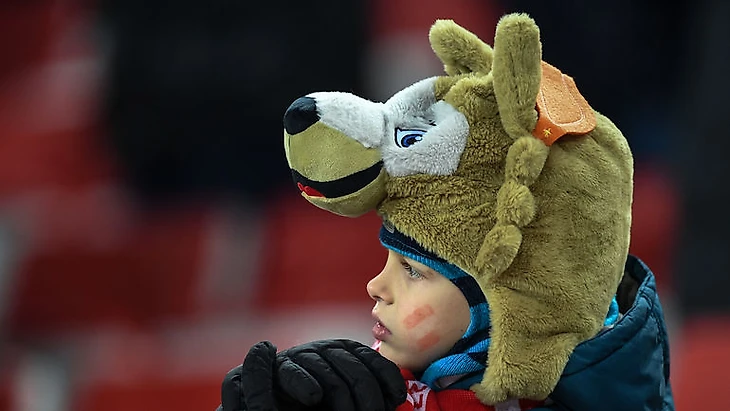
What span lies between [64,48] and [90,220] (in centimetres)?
78

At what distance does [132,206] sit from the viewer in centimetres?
252

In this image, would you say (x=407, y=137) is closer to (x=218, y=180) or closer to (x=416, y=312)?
(x=416, y=312)

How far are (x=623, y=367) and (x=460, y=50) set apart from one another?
26 cm

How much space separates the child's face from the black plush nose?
12 centimetres

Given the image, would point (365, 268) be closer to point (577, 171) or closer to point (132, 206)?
point (132, 206)

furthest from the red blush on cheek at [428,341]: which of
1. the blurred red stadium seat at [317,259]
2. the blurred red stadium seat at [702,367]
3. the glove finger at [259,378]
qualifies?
the blurred red stadium seat at [317,259]

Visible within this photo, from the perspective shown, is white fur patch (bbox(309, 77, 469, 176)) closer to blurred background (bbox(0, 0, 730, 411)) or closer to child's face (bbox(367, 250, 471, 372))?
A: child's face (bbox(367, 250, 471, 372))

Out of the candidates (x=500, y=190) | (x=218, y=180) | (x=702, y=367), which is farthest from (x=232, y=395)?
(x=218, y=180)

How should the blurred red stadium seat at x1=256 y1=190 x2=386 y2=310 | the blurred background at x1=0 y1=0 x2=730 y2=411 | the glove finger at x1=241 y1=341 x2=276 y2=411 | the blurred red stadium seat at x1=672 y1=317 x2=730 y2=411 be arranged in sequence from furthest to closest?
the blurred red stadium seat at x1=256 y1=190 x2=386 y2=310 < the blurred background at x1=0 y1=0 x2=730 y2=411 < the blurred red stadium seat at x1=672 y1=317 x2=730 y2=411 < the glove finger at x1=241 y1=341 x2=276 y2=411

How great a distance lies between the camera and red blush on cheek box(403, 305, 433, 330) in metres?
0.83

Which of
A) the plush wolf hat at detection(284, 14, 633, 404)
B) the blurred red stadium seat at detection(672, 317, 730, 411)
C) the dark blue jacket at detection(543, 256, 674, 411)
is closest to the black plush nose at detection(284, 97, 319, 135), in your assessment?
the plush wolf hat at detection(284, 14, 633, 404)

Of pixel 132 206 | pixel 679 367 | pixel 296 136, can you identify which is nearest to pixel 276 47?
pixel 132 206

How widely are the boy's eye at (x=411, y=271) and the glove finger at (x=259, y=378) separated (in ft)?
0.37

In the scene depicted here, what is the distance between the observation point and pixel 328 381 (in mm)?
810
